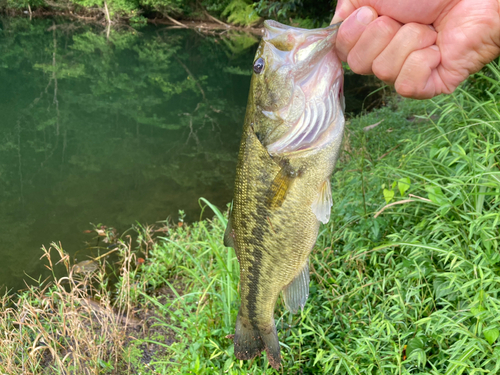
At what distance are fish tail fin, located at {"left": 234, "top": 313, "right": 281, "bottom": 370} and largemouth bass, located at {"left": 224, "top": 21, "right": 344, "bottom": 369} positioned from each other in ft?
1.11

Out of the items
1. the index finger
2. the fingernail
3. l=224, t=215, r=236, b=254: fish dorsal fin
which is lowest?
l=224, t=215, r=236, b=254: fish dorsal fin

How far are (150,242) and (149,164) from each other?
11.3 feet

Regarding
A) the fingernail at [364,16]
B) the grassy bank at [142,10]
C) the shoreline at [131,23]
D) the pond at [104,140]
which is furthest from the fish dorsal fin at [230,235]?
the shoreline at [131,23]

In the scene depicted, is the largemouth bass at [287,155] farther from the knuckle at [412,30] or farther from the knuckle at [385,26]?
the knuckle at [412,30]

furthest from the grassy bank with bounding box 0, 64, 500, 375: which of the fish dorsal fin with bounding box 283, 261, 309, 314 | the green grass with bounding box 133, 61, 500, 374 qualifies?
the fish dorsal fin with bounding box 283, 261, 309, 314

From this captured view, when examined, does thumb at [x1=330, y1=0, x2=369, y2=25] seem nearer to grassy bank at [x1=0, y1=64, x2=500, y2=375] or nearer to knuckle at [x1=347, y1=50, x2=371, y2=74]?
knuckle at [x1=347, y1=50, x2=371, y2=74]

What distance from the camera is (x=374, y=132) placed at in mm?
5469

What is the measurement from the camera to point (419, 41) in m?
1.48

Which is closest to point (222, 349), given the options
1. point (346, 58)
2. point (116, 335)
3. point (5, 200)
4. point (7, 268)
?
point (116, 335)

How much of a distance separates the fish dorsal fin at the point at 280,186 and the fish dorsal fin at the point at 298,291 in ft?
1.26

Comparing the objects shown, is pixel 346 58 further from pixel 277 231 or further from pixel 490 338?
pixel 490 338

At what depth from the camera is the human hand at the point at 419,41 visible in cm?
141

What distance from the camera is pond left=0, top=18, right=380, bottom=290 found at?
594 cm

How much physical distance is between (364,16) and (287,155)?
0.67 metres
